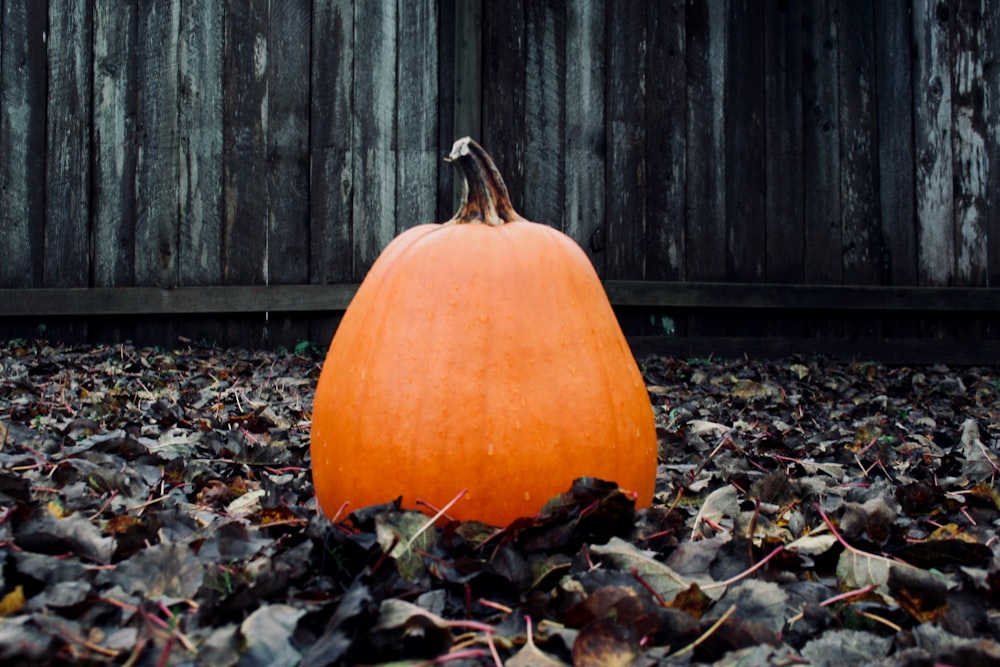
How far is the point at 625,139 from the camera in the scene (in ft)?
15.0

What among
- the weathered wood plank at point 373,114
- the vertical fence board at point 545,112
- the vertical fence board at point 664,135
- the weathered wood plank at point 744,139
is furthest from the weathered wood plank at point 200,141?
the weathered wood plank at point 744,139

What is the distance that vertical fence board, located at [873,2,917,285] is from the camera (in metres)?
4.85

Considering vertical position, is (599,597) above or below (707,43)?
below

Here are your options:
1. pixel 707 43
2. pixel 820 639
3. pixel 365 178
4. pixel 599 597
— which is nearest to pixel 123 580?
pixel 599 597

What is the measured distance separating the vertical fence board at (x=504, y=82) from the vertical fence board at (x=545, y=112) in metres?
0.04

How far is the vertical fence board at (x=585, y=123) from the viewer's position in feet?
14.8

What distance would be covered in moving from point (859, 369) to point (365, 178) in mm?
2798

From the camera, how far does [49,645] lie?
2.62 feet

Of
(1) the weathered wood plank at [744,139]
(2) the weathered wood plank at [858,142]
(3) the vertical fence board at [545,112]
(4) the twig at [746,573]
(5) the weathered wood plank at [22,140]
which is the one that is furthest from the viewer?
(2) the weathered wood plank at [858,142]

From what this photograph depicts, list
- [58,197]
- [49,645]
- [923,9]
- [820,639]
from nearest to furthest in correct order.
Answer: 1. [49,645]
2. [820,639]
3. [58,197]
4. [923,9]

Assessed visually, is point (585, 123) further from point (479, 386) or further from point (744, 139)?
point (479, 386)

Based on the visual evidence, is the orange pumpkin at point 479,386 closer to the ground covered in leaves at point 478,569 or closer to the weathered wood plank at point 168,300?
the ground covered in leaves at point 478,569

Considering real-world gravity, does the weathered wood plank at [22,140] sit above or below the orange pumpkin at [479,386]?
above

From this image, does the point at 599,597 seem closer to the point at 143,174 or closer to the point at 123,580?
the point at 123,580
